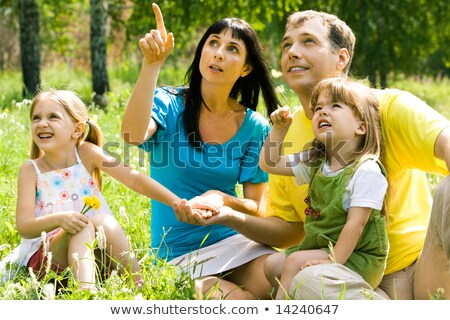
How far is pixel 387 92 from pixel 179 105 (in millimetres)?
1005

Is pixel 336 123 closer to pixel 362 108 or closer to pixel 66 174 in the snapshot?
pixel 362 108

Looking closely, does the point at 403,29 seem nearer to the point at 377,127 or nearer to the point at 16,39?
the point at 16,39

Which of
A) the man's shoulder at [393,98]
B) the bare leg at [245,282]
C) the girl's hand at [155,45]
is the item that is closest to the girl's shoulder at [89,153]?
the girl's hand at [155,45]

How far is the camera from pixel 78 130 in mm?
3121

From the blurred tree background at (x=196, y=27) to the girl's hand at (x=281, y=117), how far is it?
621 centimetres

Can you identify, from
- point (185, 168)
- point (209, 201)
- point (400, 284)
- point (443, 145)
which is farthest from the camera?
point (185, 168)

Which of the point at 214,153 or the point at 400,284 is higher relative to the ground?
the point at 214,153

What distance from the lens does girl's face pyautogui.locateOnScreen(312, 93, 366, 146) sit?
269 centimetres

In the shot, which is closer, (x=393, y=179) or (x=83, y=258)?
(x=83, y=258)

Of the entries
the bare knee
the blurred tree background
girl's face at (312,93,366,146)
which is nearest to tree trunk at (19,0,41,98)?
the blurred tree background

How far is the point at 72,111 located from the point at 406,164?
1.43 meters

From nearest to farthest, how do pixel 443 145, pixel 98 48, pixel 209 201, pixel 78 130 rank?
1. pixel 443 145
2. pixel 209 201
3. pixel 78 130
4. pixel 98 48

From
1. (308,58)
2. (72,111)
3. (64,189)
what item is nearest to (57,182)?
(64,189)

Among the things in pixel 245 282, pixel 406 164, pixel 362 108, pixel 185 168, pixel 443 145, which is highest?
pixel 362 108
